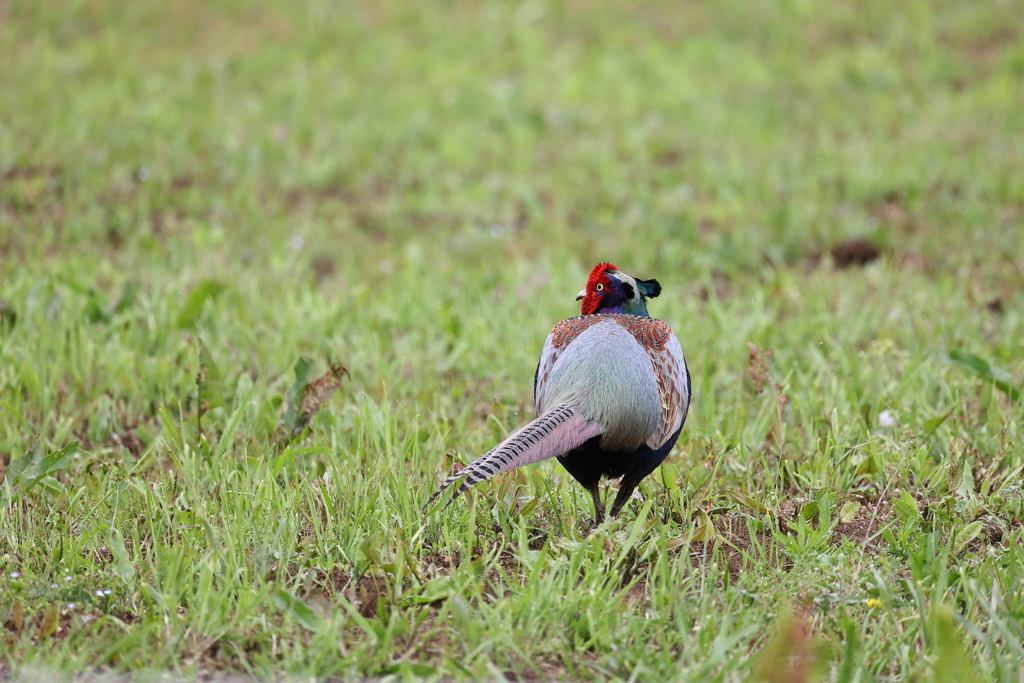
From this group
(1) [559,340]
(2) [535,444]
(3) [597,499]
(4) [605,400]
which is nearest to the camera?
(2) [535,444]

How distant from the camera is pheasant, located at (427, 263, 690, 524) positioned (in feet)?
10.3

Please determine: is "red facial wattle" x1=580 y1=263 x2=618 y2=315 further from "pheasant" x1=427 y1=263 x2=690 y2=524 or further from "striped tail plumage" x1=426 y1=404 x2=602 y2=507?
"striped tail plumage" x1=426 y1=404 x2=602 y2=507

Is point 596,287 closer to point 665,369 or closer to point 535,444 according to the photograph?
point 665,369

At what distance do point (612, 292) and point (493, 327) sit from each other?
7.07 ft

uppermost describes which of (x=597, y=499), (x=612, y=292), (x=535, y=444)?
(x=612, y=292)

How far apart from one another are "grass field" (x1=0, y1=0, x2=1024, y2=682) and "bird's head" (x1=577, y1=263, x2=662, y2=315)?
0.68 m

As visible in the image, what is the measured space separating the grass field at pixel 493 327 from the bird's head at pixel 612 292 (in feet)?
2.22

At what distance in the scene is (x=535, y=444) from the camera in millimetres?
3078

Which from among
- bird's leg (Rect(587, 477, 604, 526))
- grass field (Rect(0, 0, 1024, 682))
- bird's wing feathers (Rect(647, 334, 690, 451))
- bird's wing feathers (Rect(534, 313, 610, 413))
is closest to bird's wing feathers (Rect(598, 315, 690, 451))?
bird's wing feathers (Rect(647, 334, 690, 451))

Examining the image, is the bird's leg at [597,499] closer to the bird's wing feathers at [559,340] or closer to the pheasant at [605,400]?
the pheasant at [605,400]

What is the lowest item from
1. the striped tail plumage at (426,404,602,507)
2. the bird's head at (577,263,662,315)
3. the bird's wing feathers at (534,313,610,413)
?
the striped tail plumage at (426,404,602,507)

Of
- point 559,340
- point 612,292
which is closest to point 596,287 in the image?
point 612,292

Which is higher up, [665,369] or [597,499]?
[665,369]

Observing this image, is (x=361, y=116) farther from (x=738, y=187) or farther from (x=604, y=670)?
(x=604, y=670)
